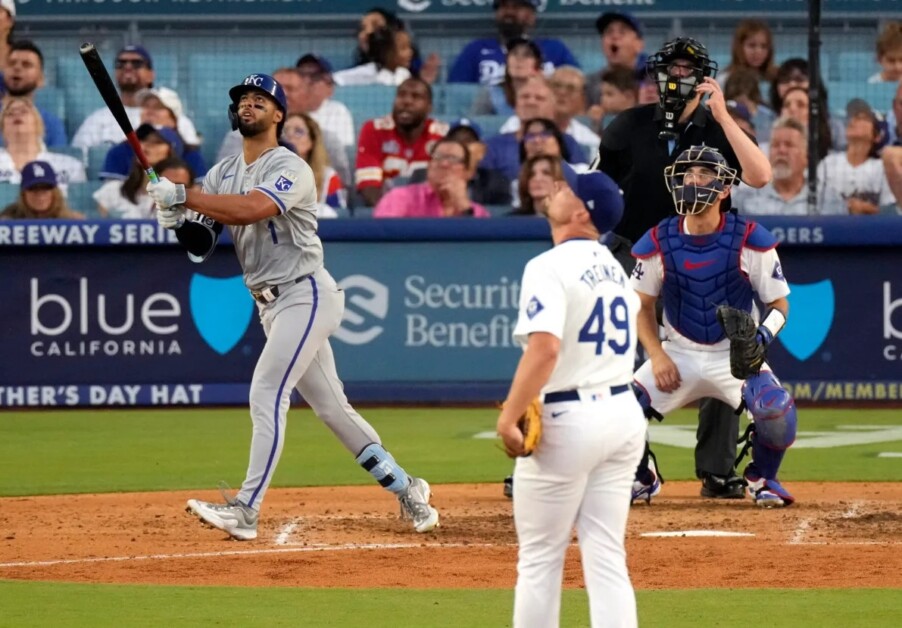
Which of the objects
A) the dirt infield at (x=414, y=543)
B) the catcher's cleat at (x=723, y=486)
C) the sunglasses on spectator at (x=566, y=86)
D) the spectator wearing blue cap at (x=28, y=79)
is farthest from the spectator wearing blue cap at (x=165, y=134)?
the catcher's cleat at (x=723, y=486)

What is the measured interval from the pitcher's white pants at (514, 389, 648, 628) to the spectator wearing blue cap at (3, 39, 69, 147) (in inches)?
417

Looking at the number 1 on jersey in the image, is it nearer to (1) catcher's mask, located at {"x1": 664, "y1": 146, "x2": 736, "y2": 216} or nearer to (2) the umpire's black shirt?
(1) catcher's mask, located at {"x1": 664, "y1": 146, "x2": 736, "y2": 216}

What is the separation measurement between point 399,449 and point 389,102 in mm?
4525

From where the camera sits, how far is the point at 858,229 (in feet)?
41.5

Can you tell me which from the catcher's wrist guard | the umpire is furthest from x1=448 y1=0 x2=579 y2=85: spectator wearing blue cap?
the catcher's wrist guard

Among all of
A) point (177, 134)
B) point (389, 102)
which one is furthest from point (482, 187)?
point (177, 134)

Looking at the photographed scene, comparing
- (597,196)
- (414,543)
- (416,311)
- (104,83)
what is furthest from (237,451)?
(597,196)

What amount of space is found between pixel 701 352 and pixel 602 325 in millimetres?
3545

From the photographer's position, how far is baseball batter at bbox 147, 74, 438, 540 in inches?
282

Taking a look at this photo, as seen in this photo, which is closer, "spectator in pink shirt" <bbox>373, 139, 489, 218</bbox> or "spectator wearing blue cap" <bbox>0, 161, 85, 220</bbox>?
"spectator wearing blue cap" <bbox>0, 161, 85, 220</bbox>

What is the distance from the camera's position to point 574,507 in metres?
4.61

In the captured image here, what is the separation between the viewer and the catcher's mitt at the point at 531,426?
4496 mm

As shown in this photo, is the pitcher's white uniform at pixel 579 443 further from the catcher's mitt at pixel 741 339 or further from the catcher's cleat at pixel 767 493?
the catcher's cleat at pixel 767 493

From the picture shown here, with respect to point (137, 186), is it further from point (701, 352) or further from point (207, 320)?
point (701, 352)
